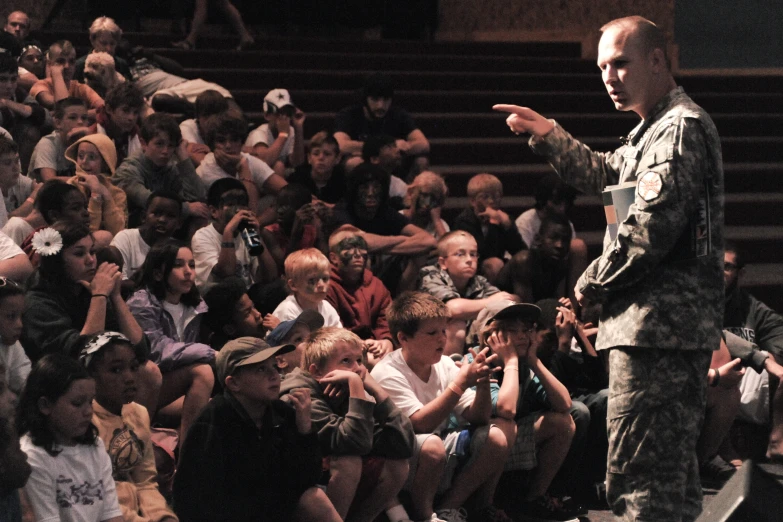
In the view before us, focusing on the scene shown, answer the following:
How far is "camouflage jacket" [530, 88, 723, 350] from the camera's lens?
2984 millimetres

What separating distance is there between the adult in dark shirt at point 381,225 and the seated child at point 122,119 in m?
1.14

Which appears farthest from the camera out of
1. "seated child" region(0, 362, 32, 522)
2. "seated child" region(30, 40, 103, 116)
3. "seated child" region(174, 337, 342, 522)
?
"seated child" region(30, 40, 103, 116)

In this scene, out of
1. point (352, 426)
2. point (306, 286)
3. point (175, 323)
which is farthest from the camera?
point (306, 286)

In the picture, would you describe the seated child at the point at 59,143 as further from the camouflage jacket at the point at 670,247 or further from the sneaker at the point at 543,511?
the camouflage jacket at the point at 670,247

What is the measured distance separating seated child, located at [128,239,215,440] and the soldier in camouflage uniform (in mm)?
1919

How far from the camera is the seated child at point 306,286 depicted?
513 cm

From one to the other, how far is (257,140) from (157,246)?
2.56 m

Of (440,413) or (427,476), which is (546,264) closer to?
(440,413)

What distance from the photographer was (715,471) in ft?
17.6

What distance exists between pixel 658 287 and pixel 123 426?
181cm

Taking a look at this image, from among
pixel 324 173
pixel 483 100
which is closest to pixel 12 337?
pixel 324 173

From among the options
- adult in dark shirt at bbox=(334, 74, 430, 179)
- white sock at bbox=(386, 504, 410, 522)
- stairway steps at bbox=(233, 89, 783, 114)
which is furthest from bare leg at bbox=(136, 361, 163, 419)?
stairway steps at bbox=(233, 89, 783, 114)

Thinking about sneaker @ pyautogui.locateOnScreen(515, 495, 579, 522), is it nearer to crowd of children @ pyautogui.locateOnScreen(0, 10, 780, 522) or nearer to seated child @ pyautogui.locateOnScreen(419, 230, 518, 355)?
crowd of children @ pyautogui.locateOnScreen(0, 10, 780, 522)

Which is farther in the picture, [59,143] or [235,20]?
[235,20]
